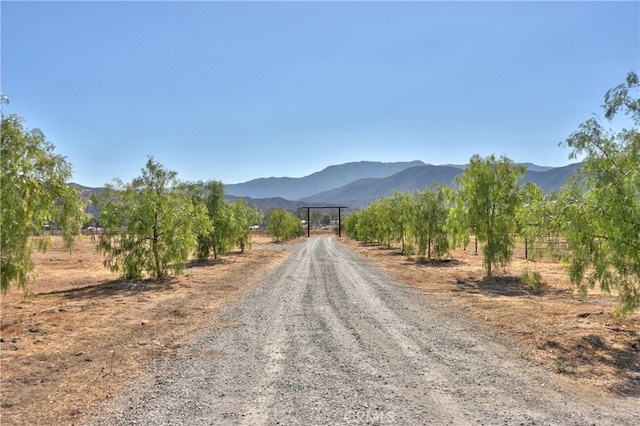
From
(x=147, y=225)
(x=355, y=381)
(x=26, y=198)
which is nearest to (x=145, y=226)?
(x=147, y=225)

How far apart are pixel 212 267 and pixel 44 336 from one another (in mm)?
16509

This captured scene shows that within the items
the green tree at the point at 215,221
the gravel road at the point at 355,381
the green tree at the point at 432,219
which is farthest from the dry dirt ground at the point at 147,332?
the green tree at the point at 215,221

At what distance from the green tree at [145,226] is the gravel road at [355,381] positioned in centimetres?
914

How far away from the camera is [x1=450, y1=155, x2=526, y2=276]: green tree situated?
1923 cm

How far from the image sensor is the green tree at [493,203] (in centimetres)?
1923

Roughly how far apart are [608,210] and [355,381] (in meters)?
A: 5.51

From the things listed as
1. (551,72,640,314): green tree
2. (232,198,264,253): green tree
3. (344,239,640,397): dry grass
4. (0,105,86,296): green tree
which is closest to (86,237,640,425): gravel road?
(344,239,640,397): dry grass

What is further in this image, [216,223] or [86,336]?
[216,223]

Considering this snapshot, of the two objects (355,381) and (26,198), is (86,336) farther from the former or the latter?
(355,381)

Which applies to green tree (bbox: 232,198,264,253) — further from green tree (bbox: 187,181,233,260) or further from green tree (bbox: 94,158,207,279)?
green tree (bbox: 94,158,207,279)

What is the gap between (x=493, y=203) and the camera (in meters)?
19.7

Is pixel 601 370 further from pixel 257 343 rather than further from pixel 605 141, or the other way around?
pixel 257 343

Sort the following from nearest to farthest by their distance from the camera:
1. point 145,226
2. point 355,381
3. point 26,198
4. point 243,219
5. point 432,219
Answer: point 355,381 → point 26,198 → point 145,226 → point 432,219 → point 243,219

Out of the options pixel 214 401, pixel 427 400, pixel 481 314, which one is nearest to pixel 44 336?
pixel 214 401
